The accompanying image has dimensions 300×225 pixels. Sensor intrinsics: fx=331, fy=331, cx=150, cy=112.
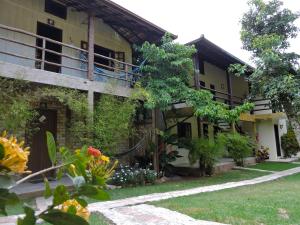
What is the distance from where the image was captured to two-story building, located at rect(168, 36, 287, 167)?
58.5 feet

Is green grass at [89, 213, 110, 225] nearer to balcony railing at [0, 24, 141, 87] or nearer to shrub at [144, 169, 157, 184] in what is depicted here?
shrub at [144, 169, 157, 184]

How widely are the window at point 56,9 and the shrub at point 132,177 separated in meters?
6.33

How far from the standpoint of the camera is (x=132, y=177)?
10.8m

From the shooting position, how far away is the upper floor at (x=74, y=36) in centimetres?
1065

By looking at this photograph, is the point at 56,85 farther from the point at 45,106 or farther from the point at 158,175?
the point at 158,175

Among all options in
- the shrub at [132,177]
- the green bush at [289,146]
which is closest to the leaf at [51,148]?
the shrub at [132,177]

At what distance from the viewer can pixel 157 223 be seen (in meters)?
5.99

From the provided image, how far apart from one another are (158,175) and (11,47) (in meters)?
6.76

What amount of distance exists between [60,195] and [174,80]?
444 inches

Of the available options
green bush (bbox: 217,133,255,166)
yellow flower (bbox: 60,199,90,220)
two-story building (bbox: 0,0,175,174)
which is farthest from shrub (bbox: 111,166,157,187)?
yellow flower (bbox: 60,199,90,220)

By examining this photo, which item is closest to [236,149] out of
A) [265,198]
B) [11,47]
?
[265,198]

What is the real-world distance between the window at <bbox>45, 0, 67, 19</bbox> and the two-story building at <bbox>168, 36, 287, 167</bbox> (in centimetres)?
661

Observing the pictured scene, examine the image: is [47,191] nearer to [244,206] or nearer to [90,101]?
[244,206]

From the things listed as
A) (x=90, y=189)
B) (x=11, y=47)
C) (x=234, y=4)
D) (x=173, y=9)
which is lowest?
(x=90, y=189)
